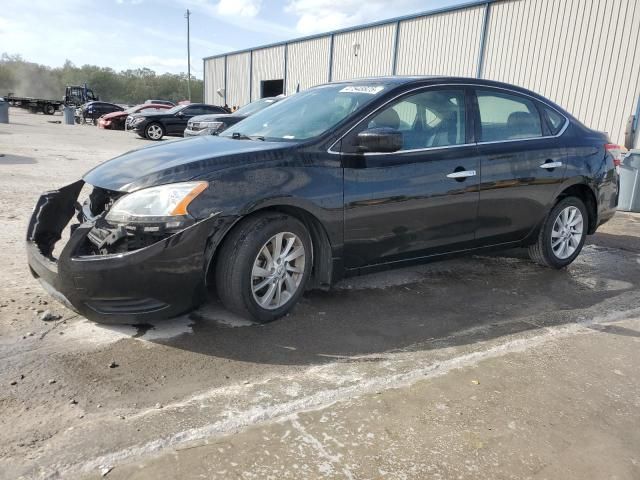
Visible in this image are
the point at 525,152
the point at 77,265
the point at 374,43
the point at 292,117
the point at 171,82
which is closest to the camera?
the point at 77,265

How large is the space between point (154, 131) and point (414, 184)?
1800 centimetres

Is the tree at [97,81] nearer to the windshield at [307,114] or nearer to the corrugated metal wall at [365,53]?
the corrugated metal wall at [365,53]

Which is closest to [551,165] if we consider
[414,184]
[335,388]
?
[414,184]

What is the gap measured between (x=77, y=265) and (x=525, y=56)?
14.9 m

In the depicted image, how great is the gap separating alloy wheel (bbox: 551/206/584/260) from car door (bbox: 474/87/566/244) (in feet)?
1.14

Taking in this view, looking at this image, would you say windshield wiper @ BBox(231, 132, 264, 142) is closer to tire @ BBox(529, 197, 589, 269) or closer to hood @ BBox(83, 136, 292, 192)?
hood @ BBox(83, 136, 292, 192)

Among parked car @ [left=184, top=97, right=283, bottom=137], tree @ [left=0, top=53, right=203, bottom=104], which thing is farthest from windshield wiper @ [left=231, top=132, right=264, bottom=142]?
tree @ [left=0, top=53, right=203, bottom=104]

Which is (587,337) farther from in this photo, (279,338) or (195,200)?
(195,200)

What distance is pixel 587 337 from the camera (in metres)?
3.78

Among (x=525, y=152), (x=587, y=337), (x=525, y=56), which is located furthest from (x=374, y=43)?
(x=587, y=337)

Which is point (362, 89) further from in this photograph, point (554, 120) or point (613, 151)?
point (613, 151)

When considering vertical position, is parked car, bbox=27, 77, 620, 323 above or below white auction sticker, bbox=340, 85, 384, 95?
below

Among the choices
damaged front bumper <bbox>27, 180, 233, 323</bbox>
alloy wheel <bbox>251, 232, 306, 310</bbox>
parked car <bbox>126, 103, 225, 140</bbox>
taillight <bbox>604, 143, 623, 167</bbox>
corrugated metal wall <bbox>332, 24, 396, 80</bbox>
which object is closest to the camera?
damaged front bumper <bbox>27, 180, 233, 323</bbox>

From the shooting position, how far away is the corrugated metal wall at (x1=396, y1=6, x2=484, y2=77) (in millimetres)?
16516
